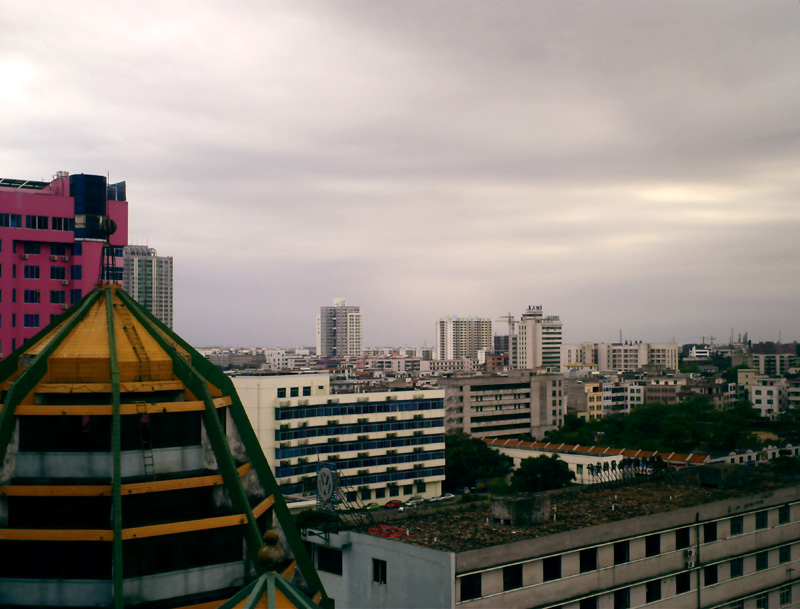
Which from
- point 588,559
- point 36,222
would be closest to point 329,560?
point 588,559

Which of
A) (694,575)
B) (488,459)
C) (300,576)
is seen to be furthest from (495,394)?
Result: (300,576)

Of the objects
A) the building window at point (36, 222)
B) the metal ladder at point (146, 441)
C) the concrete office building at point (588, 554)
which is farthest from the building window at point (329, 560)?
the building window at point (36, 222)

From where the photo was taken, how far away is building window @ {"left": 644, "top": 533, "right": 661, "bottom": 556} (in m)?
43.4

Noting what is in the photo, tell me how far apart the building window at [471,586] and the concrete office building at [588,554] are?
0.16ft

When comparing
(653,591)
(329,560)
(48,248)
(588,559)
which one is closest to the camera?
(588,559)

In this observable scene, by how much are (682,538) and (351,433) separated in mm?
60012

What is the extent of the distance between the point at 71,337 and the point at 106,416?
3239 mm

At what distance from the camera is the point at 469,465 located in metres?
115

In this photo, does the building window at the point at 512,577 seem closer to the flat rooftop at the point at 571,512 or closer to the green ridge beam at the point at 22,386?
the flat rooftop at the point at 571,512

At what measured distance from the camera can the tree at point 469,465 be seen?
377 ft

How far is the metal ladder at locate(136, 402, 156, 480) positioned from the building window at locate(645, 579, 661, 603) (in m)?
29.5

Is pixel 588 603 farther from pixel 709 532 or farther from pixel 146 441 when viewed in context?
pixel 146 441

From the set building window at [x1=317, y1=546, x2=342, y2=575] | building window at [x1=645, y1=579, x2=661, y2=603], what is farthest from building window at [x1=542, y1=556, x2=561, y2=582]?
building window at [x1=317, y1=546, x2=342, y2=575]

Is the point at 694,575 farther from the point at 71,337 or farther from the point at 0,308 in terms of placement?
the point at 0,308
